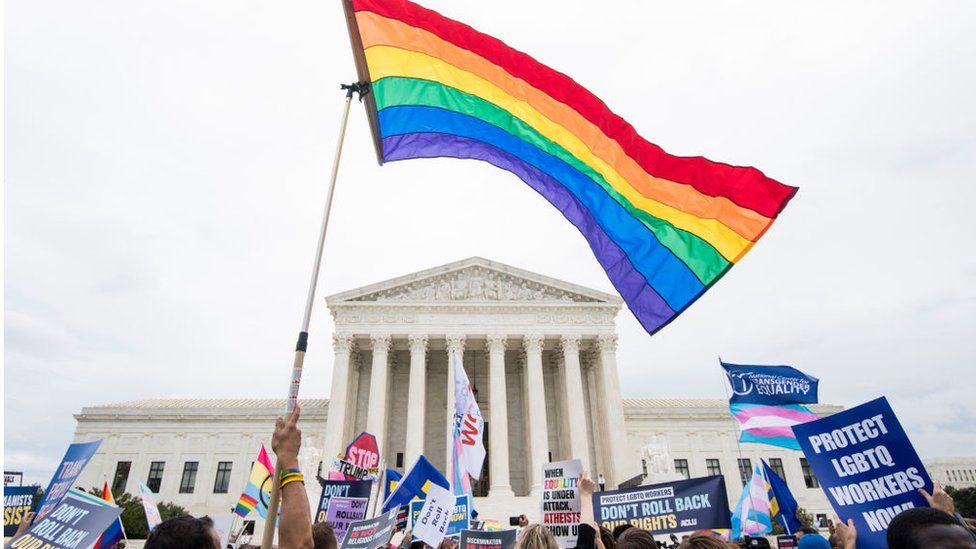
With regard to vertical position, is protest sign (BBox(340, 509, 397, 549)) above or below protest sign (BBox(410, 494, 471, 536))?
below

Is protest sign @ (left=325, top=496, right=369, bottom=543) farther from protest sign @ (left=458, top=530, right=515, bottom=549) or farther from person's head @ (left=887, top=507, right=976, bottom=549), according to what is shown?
person's head @ (left=887, top=507, right=976, bottom=549)

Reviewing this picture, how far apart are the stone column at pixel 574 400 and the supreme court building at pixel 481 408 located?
85 mm

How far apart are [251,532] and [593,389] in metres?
25.2

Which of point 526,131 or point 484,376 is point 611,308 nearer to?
point 484,376

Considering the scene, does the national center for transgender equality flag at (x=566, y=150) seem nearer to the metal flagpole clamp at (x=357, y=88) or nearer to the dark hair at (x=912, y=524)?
the metal flagpole clamp at (x=357, y=88)

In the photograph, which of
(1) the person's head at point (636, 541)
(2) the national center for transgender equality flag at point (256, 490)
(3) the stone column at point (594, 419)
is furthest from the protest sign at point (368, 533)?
(3) the stone column at point (594, 419)

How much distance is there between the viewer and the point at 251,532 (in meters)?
34.8

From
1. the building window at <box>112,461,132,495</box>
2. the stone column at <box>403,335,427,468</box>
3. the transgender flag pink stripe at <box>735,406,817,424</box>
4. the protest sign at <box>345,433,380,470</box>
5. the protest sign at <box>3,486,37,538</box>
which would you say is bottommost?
the protest sign at <box>3,486,37,538</box>

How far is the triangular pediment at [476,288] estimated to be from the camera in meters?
37.9


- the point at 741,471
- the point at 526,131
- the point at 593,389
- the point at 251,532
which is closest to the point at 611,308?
the point at 593,389

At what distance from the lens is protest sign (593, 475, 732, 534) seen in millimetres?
7188

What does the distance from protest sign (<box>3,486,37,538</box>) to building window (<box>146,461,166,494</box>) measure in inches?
1493

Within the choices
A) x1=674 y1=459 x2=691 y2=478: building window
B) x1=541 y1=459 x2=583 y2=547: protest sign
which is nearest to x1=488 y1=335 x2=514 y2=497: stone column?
x1=674 y1=459 x2=691 y2=478: building window

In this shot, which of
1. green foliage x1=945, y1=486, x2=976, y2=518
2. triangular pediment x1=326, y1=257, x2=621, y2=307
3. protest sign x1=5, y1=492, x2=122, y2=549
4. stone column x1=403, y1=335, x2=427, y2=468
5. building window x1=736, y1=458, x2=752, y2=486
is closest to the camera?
protest sign x1=5, y1=492, x2=122, y2=549
